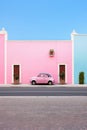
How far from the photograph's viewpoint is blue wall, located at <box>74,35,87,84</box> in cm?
3894

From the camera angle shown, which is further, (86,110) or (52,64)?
(52,64)

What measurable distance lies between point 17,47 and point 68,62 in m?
6.20

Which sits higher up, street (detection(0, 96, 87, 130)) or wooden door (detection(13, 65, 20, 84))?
wooden door (detection(13, 65, 20, 84))

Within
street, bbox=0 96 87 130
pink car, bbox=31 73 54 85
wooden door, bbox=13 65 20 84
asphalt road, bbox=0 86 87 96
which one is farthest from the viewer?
wooden door, bbox=13 65 20 84

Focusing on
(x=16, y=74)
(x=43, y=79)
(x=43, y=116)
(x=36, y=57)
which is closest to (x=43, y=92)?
(x=43, y=116)

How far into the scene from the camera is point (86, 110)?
12.5m

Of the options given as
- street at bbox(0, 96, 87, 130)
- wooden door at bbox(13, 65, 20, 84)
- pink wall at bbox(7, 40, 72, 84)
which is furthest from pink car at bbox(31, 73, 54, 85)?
street at bbox(0, 96, 87, 130)

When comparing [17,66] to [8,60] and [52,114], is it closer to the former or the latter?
[8,60]

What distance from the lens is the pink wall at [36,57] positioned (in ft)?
129

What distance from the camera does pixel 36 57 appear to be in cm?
3944

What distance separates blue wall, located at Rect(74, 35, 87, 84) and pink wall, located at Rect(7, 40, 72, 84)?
0.69 m

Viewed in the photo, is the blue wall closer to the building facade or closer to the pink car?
the building facade

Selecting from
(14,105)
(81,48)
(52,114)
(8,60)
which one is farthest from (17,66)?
(52,114)

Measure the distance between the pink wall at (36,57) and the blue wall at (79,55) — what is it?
0.69 m
